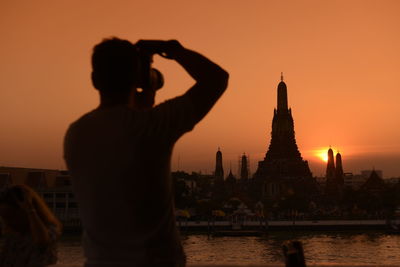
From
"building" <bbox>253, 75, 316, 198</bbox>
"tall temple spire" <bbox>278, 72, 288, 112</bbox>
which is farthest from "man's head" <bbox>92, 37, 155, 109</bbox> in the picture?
"tall temple spire" <bbox>278, 72, 288, 112</bbox>

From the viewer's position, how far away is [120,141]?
1.14 meters

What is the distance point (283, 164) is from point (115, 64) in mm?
55291

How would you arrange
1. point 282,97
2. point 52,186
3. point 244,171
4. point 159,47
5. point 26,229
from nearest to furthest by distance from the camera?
point 159,47
point 26,229
point 52,186
point 282,97
point 244,171

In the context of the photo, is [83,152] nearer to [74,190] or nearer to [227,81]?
[74,190]

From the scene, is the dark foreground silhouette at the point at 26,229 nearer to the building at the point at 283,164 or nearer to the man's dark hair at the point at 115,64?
the man's dark hair at the point at 115,64

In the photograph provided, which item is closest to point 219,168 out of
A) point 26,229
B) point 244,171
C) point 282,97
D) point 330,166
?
point 244,171

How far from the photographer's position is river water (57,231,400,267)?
894 inches

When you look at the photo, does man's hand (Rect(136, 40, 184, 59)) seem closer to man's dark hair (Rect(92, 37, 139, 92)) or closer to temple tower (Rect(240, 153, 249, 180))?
man's dark hair (Rect(92, 37, 139, 92))

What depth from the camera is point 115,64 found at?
1188mm

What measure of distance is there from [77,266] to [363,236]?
3147 centimetres

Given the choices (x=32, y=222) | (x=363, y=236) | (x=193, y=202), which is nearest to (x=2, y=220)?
(x=32, y=222)

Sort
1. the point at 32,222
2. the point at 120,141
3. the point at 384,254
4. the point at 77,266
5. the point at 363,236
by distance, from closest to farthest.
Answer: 1. the point at 120,141
2. the point at 32,222
3. the point at 77,266
4. the point at 384,254
5. the point at 363,236

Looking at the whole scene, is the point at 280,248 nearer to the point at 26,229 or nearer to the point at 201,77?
the point at 26,229

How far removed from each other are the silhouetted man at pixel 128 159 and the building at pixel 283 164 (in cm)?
5214
